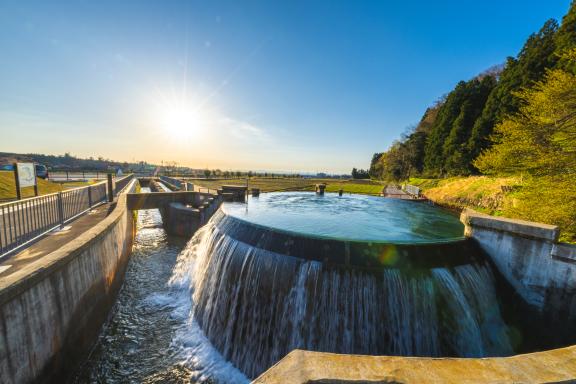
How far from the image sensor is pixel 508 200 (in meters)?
17.4

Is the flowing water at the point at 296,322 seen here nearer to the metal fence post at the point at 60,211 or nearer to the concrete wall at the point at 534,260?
the concrete wall at the point at 534,260

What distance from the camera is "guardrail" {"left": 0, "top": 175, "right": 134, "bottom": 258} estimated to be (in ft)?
24.8

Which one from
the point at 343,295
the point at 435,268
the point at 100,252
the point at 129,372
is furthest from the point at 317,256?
the point at 100,252

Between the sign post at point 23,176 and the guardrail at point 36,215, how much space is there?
3.50ft

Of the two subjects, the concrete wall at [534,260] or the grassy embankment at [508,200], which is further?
the grassy embankment at [508,200]

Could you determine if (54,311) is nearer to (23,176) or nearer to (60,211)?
(60,211)

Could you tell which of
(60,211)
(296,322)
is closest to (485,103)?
(296,322)

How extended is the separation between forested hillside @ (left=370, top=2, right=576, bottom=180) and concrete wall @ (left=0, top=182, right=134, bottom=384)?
863 inches

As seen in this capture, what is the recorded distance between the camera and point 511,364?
2.88 m

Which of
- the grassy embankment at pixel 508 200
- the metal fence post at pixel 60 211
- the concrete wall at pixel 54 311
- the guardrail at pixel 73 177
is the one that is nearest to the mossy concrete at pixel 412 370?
the concrete wall at pixel 54 311

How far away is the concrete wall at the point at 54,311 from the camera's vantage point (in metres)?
5.32

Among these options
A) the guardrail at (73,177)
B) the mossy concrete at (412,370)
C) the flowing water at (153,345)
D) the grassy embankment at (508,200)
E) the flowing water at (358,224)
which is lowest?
the flowing water at (153,345)

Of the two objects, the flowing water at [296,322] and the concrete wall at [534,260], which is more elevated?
A: the concrete wall at [534,260]

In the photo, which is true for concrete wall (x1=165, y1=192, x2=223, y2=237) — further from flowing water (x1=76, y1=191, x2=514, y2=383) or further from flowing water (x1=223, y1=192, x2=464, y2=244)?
flowing water (x1=76, y1=191, x2=514, y2=383)
